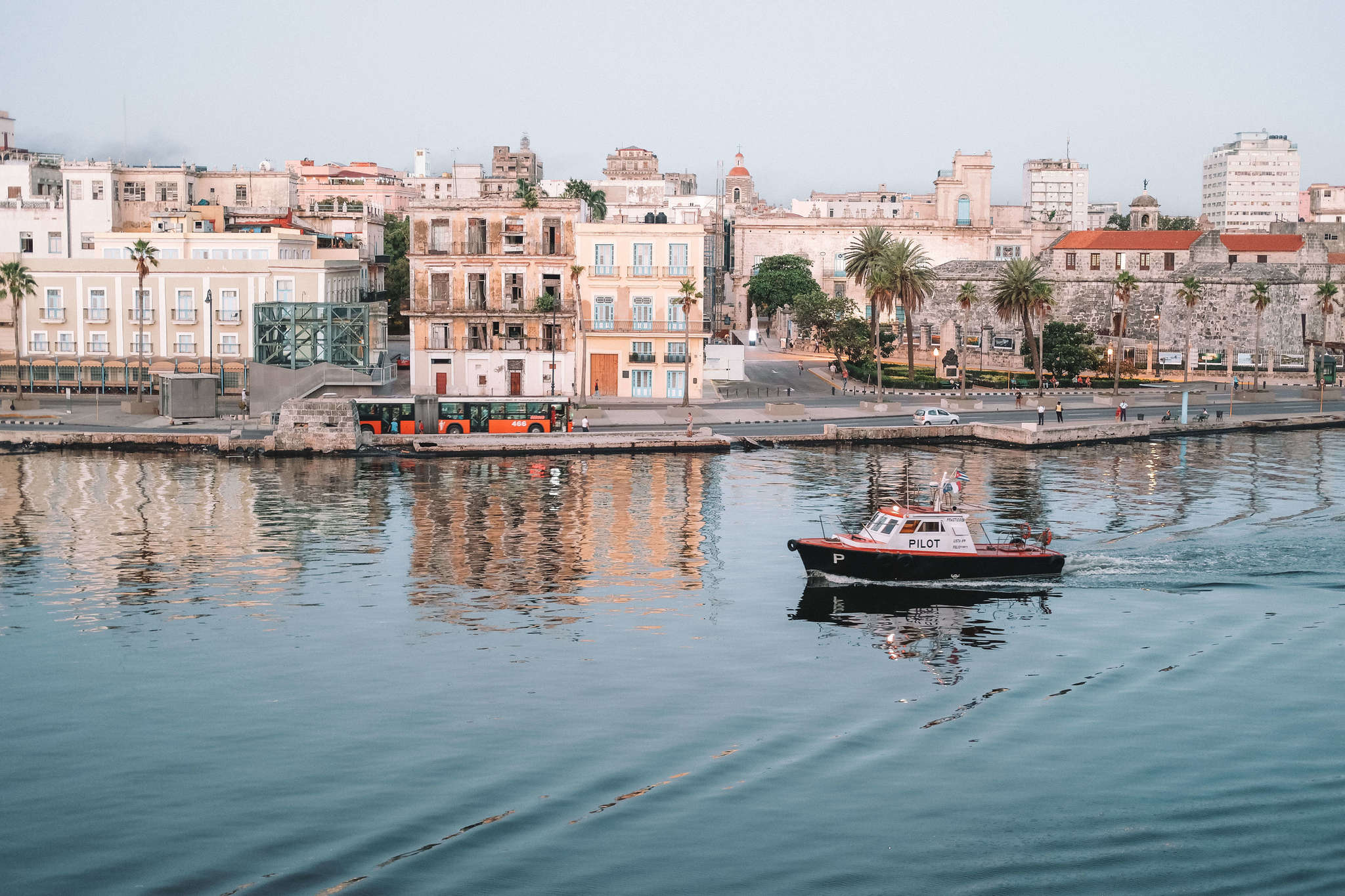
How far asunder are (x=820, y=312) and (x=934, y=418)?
152ft

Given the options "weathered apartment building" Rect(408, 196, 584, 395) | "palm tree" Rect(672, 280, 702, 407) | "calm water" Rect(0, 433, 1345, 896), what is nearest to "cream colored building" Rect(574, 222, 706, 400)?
"palm tree" Rect(672, 280, 702, 407)

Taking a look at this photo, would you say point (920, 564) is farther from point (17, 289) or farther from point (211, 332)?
point (17, 289)

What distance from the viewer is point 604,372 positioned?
96.5 meters

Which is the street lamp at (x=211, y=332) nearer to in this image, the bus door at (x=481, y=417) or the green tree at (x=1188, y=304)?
the bus door at (x=481, y=417)

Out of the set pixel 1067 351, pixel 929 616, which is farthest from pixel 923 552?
pixel 1067 351

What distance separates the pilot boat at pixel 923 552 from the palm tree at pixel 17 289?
215 feet

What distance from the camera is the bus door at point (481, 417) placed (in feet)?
260

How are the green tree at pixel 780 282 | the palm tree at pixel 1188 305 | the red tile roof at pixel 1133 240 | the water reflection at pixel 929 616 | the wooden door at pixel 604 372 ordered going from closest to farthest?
the water reflection at pixel 929 616 → the wooden door at pixel 604 372 → the palm tree at pixel 1188 305 → the red tile roof at pixel 1133 240 → the green tree at pixel 780 282

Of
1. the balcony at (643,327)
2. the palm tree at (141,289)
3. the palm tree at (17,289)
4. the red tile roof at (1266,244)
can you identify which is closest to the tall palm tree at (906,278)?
the balcony at (643,327)

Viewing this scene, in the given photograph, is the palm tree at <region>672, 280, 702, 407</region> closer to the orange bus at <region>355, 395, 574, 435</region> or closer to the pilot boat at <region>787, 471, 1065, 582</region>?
the orange bus at <region>355, 395, 574, 435</region>

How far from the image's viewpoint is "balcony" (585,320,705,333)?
9512 centimetres

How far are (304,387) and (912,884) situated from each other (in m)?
65.6

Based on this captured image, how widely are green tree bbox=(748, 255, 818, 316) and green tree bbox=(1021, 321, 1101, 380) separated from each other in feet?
131

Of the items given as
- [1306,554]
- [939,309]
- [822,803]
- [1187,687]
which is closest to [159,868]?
[822,803]
